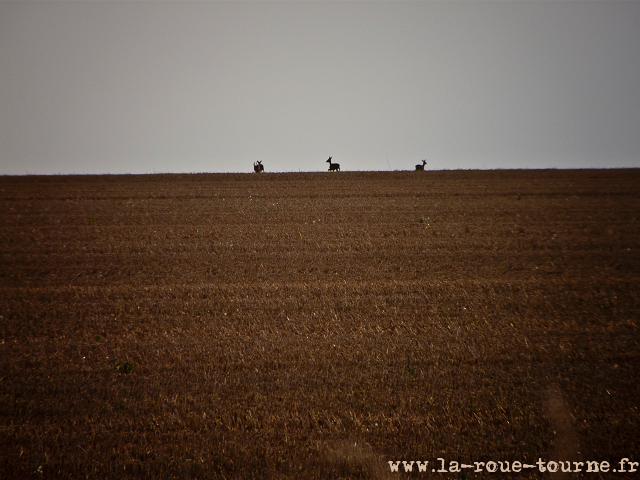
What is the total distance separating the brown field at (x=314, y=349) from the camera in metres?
3.83

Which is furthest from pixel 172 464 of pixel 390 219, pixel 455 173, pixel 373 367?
pixel 455 173

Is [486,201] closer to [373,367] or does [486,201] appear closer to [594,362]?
[594,362]

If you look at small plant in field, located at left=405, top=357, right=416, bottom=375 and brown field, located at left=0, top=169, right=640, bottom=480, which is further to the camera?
small plant in field, located at left=405, top=357, right=416, bottom=375

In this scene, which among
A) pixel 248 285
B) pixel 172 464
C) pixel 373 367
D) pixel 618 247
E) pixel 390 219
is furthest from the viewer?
pixel 390 219

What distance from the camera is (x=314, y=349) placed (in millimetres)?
5684

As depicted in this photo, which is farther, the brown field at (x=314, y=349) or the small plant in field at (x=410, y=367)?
the small plant in field at (x=410, y=367)

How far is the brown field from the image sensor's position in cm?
383

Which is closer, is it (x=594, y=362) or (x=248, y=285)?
(x=594, y=362)

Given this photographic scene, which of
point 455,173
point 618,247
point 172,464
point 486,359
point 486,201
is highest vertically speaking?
A: point 455,173

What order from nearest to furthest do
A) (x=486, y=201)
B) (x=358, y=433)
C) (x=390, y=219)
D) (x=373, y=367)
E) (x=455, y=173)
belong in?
(x=358, y=433)
(x=373, y=367)
(x=390, y=219)
(x=486, y=201)
(x=455, y=173)

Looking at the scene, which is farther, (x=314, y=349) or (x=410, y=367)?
(x=314, y=349)

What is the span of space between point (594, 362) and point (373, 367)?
320 cm

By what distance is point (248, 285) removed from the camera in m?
8.48

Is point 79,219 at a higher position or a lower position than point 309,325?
higher
